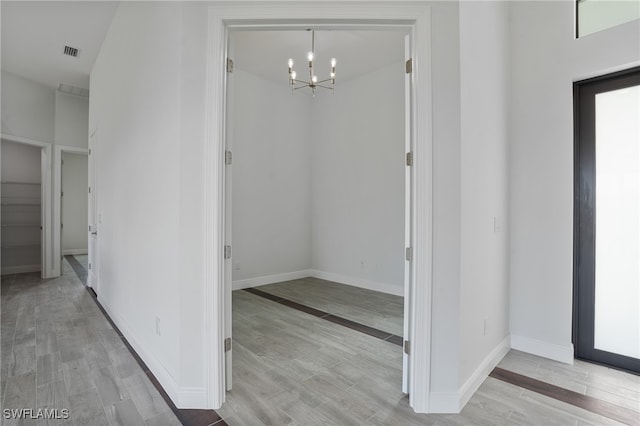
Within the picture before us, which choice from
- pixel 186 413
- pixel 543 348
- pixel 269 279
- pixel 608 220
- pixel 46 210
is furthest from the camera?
pixel 46 210

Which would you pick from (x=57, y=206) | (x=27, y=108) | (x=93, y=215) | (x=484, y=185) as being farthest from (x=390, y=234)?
(x=27, y=108)

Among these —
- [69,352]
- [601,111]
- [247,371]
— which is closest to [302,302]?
[247,371]

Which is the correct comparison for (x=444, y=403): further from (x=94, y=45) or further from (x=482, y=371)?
(x=94, y=45)

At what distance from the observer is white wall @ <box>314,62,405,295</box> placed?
454cm

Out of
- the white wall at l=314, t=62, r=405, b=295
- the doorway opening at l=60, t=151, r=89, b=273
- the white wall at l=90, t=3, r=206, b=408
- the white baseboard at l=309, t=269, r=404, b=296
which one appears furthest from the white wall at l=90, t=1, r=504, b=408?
the doorway opening at l=60, t=151, r=89, b=273

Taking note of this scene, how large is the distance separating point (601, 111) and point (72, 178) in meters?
11.0

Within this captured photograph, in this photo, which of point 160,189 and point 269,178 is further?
point 269,178

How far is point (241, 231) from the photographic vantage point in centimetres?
490

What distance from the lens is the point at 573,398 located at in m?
2.03

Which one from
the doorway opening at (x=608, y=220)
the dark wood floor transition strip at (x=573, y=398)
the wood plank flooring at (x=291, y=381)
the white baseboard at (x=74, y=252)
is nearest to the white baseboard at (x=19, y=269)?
the white baseboard at (x=74, y=252)

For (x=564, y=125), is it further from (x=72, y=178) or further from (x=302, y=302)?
(x=72, y=178)

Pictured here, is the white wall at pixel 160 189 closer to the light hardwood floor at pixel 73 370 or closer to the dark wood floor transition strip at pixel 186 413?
the dark wood floor transition strip at pixel 186 413

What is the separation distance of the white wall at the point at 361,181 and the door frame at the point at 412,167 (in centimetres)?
236

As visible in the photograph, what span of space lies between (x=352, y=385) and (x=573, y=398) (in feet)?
5.01
